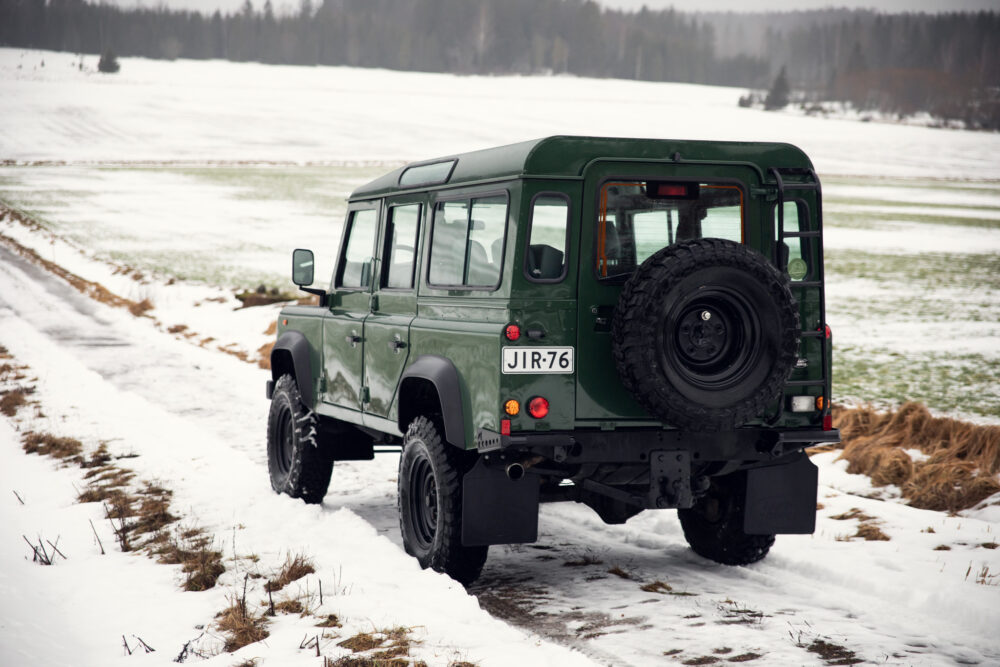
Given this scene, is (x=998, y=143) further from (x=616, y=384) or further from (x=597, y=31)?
(x=597, y=31)

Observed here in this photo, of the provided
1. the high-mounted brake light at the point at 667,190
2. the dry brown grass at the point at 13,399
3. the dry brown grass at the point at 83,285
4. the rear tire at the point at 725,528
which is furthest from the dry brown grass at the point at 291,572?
the dry brown grass at the point at 83,285

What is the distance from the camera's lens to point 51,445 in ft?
34.6

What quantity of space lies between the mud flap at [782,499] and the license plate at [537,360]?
1391mm

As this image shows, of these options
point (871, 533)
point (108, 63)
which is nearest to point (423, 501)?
point (871, 533)

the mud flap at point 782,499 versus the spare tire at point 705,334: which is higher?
the spare tire at point 705,334

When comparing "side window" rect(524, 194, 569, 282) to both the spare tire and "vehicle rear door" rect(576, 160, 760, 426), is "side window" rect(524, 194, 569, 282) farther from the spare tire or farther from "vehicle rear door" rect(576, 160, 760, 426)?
the spare tire

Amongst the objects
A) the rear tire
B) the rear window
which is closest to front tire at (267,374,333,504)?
the rear tire

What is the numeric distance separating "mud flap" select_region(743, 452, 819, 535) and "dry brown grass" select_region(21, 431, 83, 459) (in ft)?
21.2

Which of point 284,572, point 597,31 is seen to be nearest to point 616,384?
point 284,572

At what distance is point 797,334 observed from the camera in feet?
18.6

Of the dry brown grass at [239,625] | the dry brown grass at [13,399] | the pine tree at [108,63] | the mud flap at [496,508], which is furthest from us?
the pine tree at [108,63]

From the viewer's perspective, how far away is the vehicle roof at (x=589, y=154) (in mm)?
5824

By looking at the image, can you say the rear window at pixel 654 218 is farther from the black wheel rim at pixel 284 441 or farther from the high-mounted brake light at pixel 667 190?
the black wheel rim at pixel 284 441

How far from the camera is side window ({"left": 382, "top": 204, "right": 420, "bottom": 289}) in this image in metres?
7.16
